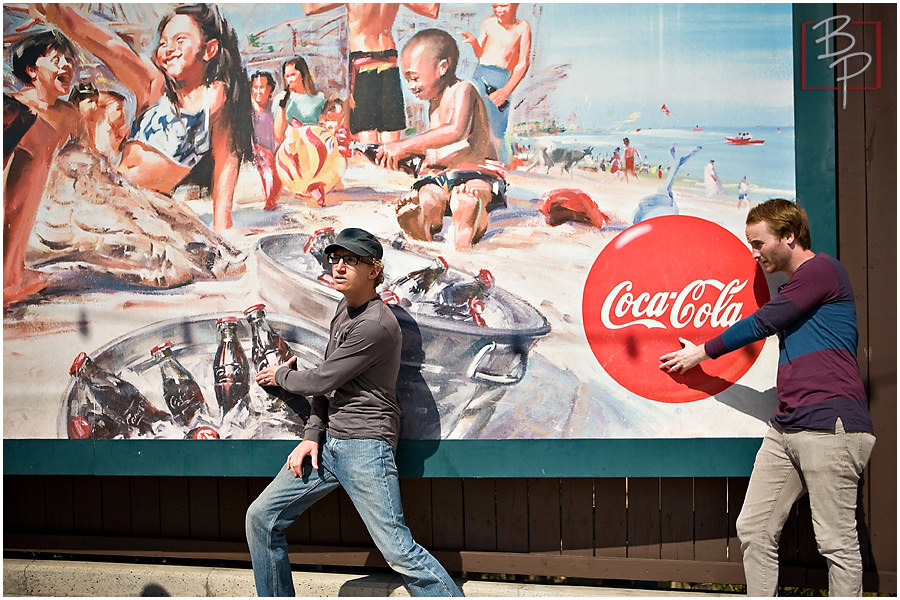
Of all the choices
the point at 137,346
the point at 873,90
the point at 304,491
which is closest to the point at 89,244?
the point at 137,346

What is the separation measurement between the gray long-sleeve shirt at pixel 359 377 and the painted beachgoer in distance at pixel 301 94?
42.8 inches

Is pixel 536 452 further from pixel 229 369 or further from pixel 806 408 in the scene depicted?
pixel 229 369

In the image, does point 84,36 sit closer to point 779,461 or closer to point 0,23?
point 0,23

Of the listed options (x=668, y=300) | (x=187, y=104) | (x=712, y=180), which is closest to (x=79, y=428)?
(x=187, y=104)

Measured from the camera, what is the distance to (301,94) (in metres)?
3.84

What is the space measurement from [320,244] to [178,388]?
3.54 feet

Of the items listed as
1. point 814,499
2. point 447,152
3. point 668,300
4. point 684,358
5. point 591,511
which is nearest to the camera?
point 814,499

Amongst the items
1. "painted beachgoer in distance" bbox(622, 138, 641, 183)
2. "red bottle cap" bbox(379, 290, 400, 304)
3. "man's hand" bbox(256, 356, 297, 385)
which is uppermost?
"painted beachgoer in distance" bbox(622, 138, 641, 183)

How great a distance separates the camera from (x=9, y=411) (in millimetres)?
4105

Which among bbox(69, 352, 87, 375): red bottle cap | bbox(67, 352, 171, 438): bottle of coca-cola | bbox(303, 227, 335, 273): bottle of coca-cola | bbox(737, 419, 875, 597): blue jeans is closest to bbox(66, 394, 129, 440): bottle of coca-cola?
bbox(67, 352, 171, 438): bottle of coca-cola

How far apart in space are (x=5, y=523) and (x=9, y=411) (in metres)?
0.90

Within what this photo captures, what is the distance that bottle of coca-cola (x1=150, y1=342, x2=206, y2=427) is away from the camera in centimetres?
393

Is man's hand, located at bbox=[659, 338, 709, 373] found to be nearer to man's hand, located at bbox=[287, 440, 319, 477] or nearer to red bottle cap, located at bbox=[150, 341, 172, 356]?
man's hand, located at bbox=[287, 440, 319, 477]

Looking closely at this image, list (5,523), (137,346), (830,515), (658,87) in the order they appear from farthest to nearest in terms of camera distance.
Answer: (5,523) → (137,346) → (658,87) → (830,515)
